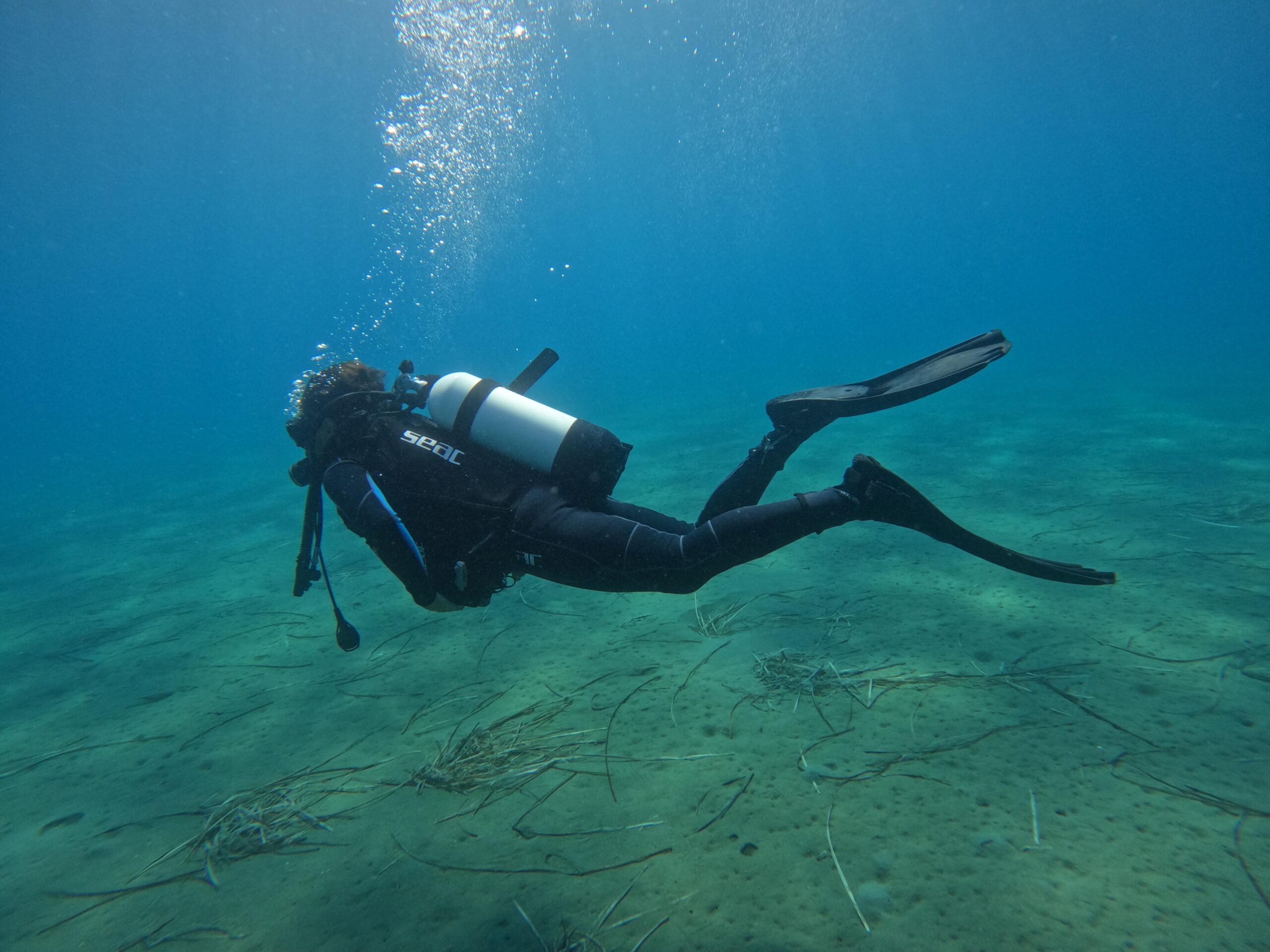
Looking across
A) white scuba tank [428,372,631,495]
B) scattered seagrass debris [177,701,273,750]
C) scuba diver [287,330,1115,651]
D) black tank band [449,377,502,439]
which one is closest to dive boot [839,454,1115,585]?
scuba diver [287,330,1115,651]

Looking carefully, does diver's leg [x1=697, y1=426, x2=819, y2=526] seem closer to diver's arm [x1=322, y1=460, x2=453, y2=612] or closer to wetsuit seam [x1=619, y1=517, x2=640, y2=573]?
wetsuit seam [x1=619, y1=517, x2=640, y2=573]

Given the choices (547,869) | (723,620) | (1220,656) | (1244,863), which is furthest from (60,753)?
(1220,656)

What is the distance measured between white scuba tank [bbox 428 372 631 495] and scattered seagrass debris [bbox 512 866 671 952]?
6.04 ft

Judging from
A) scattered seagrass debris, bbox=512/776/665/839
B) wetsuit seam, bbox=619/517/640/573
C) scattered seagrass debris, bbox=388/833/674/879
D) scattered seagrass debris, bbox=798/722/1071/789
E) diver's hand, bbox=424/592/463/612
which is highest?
wetsuit seam, bbox=619/517/640/573

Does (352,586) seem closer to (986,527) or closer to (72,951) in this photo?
(72,951)

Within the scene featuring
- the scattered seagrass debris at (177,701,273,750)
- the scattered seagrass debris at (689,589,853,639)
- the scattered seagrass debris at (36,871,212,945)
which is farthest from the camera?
the scattered seagrass debris at (689,589,853,639)

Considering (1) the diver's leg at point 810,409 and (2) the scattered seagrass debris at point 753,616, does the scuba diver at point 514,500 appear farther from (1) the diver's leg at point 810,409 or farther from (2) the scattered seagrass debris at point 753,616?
(2) the scattered seagrass debris at point 753,616

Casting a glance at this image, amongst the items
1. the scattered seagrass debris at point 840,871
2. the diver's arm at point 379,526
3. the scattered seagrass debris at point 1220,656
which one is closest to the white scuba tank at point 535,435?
the diver's arm at point 379,526

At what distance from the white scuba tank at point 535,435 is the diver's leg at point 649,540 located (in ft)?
0.57

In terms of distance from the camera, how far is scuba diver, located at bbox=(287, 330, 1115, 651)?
105 inches

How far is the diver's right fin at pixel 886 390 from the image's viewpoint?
3.10m

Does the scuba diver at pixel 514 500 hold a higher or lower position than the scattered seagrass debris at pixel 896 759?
higher

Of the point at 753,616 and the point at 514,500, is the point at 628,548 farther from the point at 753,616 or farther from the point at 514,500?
the point at 753,616

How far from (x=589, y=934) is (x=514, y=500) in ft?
6.15
